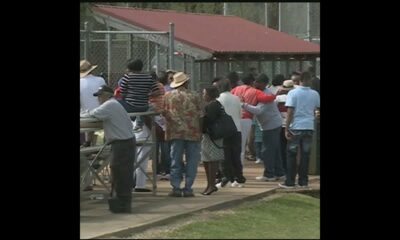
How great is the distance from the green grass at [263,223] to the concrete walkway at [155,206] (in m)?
0.29

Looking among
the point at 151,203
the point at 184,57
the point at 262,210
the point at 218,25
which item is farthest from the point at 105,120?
the point at 218,25

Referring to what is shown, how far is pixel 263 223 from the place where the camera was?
10336 mm

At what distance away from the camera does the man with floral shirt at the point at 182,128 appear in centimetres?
1164

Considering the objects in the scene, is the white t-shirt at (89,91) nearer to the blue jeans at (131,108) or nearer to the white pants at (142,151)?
the blue jeans at (131,108)

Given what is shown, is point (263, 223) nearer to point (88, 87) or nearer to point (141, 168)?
point (141, 168)

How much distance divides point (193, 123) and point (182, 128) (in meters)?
0.16

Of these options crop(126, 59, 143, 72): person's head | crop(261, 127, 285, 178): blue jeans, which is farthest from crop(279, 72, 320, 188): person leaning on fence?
crop(126, 59, 143, 72): person's head

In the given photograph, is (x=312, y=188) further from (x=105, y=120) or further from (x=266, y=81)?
(x=105, y=120)

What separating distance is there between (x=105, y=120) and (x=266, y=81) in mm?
4551

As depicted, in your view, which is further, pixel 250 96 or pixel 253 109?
pixel 250 96

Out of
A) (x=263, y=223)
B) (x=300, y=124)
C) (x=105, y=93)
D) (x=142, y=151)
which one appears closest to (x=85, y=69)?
(x=142, y=151)

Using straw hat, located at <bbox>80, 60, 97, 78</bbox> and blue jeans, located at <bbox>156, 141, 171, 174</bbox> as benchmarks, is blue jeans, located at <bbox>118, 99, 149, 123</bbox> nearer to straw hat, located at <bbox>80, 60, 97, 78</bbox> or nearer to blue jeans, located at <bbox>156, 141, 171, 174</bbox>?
straw hat, located at <bbox>80, 60, 97, 78</bbox>

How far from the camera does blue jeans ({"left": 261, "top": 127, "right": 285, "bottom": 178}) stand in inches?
551
